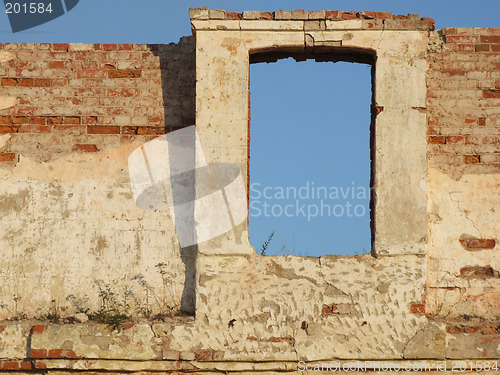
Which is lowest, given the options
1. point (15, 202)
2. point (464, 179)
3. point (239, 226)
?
point (239, 226)

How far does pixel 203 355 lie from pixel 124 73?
2397 millimetres

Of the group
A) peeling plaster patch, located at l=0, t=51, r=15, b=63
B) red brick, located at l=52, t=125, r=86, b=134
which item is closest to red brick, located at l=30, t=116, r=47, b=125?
red brick, located at l=52, t=125, r=86, b=134

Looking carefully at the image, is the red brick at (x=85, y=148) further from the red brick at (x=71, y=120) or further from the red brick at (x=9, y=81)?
the red brick at (x=9, y=81)

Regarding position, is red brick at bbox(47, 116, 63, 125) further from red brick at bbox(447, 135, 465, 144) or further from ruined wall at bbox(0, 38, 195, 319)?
red brick at bbox(447, 135, 465, 144)

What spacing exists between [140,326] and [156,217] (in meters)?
0.89

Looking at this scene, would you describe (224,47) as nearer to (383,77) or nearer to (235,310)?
(383,77)

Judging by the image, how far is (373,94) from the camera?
575cm

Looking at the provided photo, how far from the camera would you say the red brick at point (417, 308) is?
545 centimetres

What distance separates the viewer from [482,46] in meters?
5.87

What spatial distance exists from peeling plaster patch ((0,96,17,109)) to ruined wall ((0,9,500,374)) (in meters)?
0.01

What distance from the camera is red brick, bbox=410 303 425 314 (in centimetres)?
545

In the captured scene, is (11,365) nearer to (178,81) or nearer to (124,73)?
(124,73)

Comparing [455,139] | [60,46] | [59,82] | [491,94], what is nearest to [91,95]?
[59,82]

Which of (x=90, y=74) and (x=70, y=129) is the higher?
(x=90, y=74)
